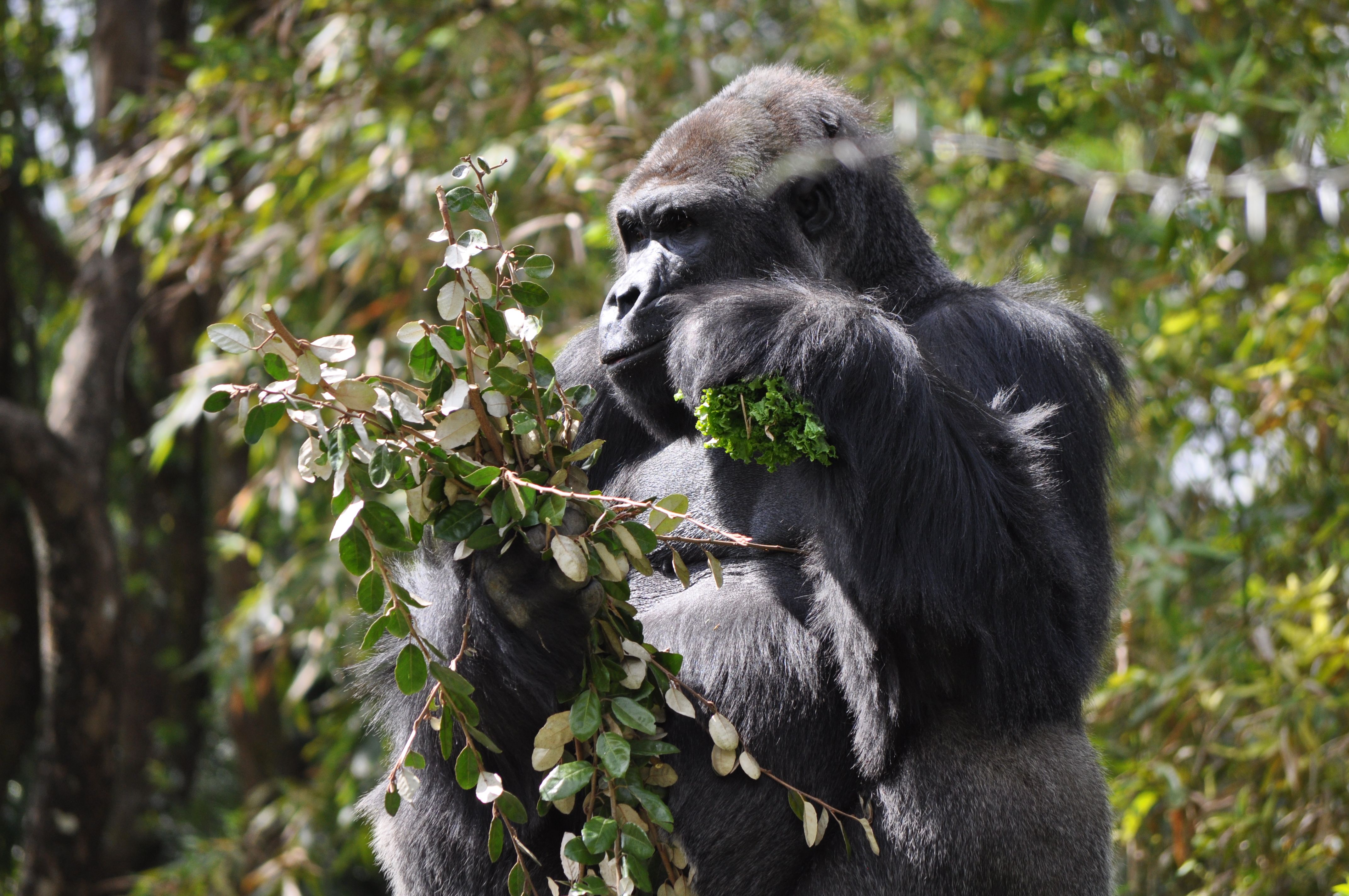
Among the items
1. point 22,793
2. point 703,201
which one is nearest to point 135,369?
point 22,793

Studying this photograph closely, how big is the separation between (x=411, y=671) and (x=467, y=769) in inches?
7.1

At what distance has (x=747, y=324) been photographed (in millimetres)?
1966

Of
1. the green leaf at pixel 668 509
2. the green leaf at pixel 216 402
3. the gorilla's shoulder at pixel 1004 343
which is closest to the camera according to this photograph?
the green leaf at pixel 216 402

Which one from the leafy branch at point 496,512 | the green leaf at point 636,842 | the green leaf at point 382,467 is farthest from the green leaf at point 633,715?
the green leaf at point 382,467

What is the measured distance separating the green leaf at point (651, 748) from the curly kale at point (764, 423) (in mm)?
464

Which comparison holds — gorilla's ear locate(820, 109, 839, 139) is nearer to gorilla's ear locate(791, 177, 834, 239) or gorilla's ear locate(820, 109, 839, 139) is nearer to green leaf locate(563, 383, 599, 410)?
gorilla's ear locate(791, 177, 834, 239)

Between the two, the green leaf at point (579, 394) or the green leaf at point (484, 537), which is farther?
the green leaf at point (579, 394)

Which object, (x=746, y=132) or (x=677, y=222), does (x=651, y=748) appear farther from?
(x=746, y=132)

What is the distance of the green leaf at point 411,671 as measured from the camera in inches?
68.2

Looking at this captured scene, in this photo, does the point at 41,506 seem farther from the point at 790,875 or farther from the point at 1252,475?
the point at 1252,475

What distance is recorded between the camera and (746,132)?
2658 mm

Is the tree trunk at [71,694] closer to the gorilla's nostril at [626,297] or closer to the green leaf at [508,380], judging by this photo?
the gorilla's nostril at [626,297]

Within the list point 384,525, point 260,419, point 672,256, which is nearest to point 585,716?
point 384,525

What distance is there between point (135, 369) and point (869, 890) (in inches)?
299
